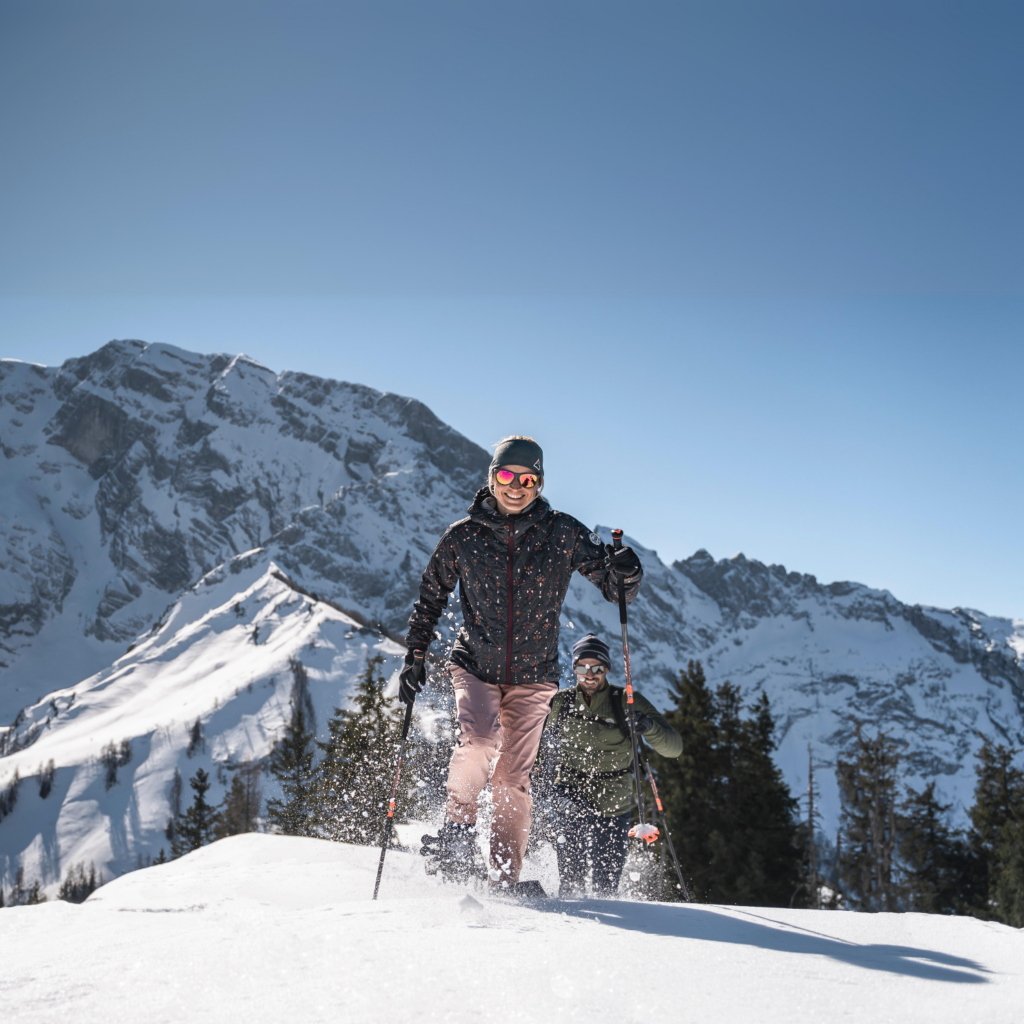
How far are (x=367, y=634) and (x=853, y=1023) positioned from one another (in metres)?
142

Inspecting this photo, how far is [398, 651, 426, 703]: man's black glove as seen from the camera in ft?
16.0

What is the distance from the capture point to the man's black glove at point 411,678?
488cm

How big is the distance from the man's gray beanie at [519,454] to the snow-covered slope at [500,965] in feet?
7.29

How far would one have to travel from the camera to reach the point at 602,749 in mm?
5992

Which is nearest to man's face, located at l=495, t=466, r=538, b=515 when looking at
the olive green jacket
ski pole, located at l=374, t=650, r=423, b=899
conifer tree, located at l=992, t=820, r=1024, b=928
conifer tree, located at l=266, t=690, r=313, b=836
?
ski pole, located at l=374, t=650, r=423, b=899

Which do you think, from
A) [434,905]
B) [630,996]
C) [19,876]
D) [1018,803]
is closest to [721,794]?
[1018,803]

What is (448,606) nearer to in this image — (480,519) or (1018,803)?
(480,519)

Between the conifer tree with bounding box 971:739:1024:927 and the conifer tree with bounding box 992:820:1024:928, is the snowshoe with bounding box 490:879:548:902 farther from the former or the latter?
the conifer tree with bounding box 971:739:1024:927

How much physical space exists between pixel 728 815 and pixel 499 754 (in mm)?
13987

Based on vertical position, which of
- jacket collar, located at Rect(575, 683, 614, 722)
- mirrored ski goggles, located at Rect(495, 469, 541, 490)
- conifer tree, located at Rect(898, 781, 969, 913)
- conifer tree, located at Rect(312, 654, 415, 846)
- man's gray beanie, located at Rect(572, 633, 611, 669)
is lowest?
conifer tree, located at Rect(898, 781, 969, 913)

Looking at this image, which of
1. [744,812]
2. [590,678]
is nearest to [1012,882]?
[744,812]

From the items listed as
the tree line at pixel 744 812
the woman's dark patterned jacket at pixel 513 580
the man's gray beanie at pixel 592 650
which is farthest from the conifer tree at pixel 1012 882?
the woman's dark patterned jacket at pixel 513 580

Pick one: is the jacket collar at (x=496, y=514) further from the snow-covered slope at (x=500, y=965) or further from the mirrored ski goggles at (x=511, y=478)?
the snow-covered slope at (x=500, y=965)

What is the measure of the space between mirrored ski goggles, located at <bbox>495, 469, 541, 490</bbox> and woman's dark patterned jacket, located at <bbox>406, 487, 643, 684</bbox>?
0.35 ft
